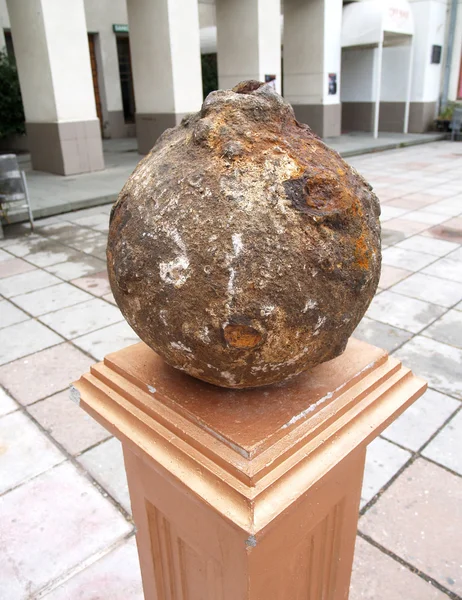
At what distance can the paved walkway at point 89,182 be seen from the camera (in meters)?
8.13

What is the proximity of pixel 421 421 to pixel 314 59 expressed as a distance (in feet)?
42.5

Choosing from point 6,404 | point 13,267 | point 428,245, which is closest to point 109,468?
point 6,404

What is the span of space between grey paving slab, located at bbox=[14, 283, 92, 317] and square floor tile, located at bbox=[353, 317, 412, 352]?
2.55 m

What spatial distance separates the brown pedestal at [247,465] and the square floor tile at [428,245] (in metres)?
4.84

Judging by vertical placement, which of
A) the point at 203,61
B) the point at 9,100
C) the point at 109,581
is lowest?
the point at 109,581

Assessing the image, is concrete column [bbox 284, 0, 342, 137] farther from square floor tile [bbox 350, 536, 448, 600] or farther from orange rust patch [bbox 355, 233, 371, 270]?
orange rust patch [bbox 355, 233, 371, 270]

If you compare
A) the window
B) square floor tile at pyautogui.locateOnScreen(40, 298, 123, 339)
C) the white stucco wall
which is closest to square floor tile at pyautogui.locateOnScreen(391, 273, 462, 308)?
square floor tile at pyautogui.locateOnScreen(40, 298, 123, 339)

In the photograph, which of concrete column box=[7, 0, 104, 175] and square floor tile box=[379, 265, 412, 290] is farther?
concrete column box=[7, 0, 104, 175]

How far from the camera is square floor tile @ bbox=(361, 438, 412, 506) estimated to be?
8.59 ft

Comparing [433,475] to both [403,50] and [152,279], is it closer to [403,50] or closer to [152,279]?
[152,279]

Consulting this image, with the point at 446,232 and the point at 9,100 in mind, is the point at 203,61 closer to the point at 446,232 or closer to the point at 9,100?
the point at 9,100

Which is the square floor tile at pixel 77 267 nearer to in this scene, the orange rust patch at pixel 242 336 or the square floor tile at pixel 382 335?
the square floor tile at pixel 382 335

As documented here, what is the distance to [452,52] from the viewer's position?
1655 cm

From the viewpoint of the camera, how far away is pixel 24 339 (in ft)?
13.8
